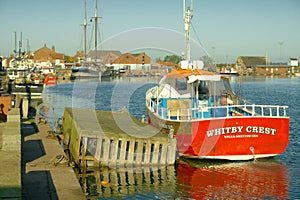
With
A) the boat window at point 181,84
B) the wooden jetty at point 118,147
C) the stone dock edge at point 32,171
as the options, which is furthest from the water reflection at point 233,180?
the stone dock edge at point 32,171

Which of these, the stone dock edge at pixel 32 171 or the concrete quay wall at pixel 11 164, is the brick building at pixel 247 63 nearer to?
the stone dock edge at pixel 32 171

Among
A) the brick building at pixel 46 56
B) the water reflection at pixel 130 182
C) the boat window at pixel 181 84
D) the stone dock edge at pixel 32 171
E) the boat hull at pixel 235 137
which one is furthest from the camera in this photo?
the brick building at pixel 46 56

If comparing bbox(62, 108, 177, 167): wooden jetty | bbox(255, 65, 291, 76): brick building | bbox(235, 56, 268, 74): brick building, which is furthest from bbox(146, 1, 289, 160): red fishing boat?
bbox(255, 65, 291, 76): brick building

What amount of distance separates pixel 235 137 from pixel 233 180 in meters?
2.48

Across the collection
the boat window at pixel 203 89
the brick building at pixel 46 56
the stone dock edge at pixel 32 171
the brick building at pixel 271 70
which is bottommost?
the stone dock edge at pixel 32 171

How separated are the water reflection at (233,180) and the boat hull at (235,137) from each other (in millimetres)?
536

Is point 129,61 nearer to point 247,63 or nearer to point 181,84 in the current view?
point 247,63

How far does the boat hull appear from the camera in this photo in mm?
19031

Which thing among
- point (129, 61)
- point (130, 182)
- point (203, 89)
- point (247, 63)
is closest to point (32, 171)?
point (130, 182)

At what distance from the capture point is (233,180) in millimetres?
17422

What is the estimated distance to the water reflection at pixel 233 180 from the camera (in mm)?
15792

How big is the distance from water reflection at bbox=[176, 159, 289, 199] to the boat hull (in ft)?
1.76

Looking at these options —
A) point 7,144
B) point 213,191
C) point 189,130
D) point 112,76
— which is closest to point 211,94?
point 189,130

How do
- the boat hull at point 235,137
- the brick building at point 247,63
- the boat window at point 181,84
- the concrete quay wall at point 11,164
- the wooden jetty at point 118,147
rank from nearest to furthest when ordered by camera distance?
the concrete quay wall at point 11,164
the wooden jetty at point 118,147
the boat hull at point 235,137
the boat window at point 181,84
the brick building at point 247,63
